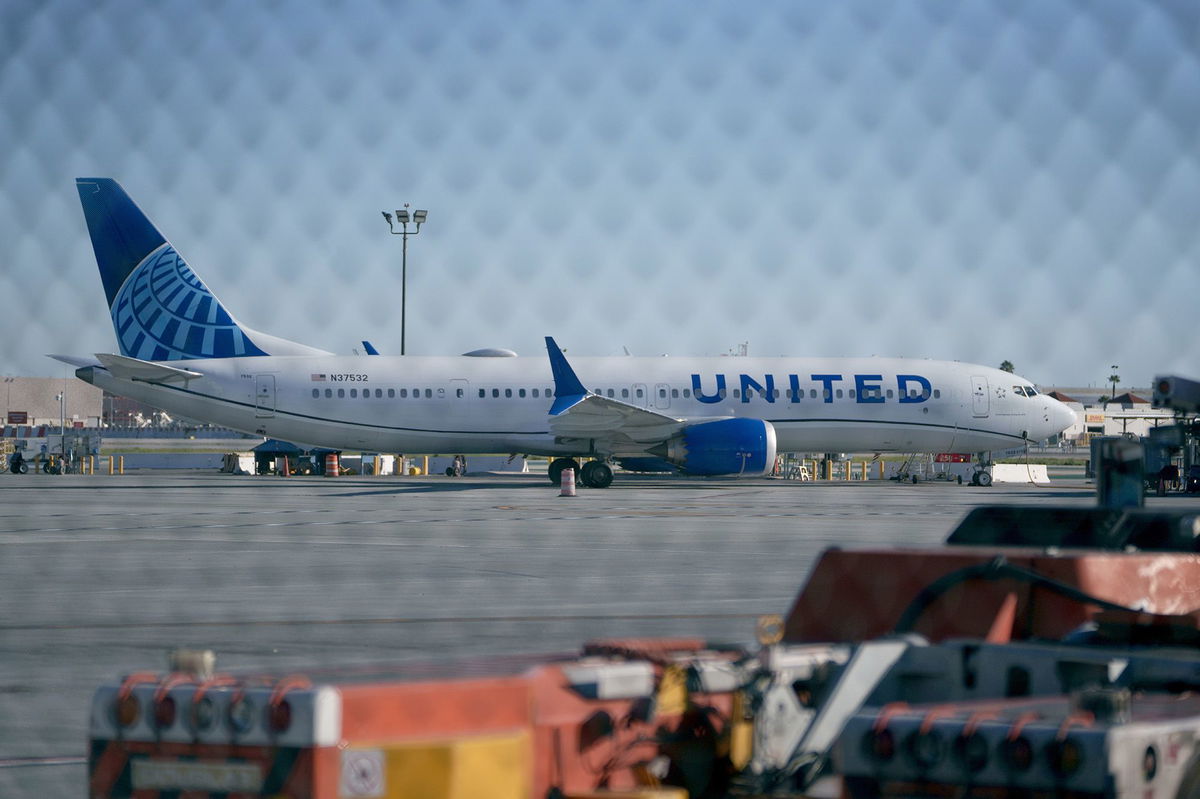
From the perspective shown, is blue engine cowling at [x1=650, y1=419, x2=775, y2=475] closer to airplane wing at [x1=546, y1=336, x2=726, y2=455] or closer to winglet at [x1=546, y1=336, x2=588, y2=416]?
airplane wing at [x1=546, y1=336, x2=726, y2=455]

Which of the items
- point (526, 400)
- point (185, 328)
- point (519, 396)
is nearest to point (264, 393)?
point (185, 328)

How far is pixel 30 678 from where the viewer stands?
356 inches

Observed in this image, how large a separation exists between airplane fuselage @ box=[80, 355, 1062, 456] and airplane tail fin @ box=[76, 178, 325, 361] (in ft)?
2.58

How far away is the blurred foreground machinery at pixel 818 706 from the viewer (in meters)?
3.33

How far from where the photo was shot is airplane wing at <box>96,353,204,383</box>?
3631 cm

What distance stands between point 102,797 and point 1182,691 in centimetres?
299

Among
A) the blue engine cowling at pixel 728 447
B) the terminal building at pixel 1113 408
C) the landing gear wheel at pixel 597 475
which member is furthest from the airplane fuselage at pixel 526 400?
the terminal building at pixel 1113 408

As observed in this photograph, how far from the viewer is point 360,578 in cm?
1558

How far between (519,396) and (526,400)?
22 centimetres

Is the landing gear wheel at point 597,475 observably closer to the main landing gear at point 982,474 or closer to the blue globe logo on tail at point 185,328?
the blue globe logo on tail at point 185,328

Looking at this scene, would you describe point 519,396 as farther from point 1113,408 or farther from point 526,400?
point 1113,408

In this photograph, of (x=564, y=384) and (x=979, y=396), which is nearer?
(x=564, y=384)

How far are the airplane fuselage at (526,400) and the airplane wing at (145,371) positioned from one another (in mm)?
283

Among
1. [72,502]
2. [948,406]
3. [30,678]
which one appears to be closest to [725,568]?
[30,678]
